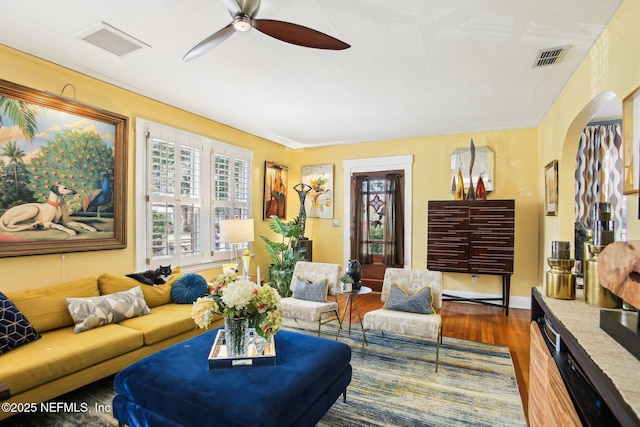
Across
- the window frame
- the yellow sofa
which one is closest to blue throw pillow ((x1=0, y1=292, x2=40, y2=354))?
the yellow sofa

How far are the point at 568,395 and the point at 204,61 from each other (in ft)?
11.1

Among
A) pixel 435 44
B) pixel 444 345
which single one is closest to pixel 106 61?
pixel 435 44

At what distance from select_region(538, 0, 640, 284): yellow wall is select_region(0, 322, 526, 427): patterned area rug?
1446 millimetres

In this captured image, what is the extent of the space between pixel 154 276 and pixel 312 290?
1735 millimetres

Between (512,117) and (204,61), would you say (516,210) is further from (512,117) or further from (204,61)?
(204,61)

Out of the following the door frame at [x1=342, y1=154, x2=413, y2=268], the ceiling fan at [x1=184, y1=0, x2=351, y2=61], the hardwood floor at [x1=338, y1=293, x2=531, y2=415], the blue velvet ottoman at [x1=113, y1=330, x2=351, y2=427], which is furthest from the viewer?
the door frame at [x1=342, y1=154, x2=413, y2=268]

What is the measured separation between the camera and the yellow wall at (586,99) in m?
2.06

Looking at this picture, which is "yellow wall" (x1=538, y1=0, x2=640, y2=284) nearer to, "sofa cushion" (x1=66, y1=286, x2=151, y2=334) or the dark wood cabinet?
the dark wood cabinet

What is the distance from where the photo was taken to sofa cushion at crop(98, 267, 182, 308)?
10.3 ft

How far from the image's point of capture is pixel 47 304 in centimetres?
267

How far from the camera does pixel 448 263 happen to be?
196 inches

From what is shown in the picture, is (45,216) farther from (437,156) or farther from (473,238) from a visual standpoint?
(437,156)

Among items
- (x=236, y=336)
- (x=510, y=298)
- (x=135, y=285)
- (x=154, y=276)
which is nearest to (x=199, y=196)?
(x=154, y=276)

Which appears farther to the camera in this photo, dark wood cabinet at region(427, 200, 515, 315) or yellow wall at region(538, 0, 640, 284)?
dark wood cabinet at region(427, 200, 515, 315)
